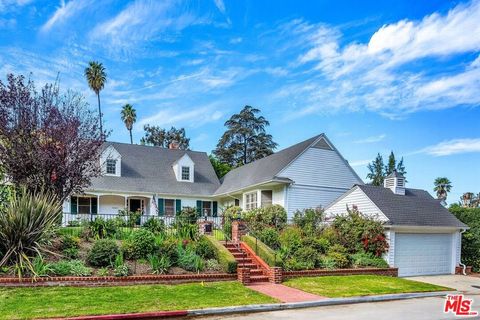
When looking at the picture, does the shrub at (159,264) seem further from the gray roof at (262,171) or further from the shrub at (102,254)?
the gray roof at (262,171)

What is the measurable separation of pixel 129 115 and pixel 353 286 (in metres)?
40.8

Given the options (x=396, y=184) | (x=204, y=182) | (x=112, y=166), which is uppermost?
(x=112, y=166)

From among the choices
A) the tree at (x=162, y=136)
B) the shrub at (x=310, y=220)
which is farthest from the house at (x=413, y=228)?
the tree at (x=162, y=136)

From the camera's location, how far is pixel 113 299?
33.8 feet

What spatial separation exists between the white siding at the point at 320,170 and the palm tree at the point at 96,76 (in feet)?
88.1

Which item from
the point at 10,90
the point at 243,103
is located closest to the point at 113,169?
the point at 10,90

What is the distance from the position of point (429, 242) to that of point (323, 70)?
1041 centimetres

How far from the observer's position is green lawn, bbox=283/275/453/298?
12.5m

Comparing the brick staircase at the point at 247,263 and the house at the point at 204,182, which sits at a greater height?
the house at the point at 204,182

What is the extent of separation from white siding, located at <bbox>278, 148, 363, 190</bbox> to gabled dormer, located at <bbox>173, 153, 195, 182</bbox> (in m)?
9.19

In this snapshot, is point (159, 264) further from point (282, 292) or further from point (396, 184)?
point (396, 184)

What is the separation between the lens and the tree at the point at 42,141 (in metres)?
14.4

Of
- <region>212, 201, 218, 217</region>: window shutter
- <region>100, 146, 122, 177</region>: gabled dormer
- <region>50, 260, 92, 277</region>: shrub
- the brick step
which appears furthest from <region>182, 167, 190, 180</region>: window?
<region>50, 260, 92, 277</region>: shrub

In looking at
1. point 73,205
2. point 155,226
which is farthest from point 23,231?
point 73,205
